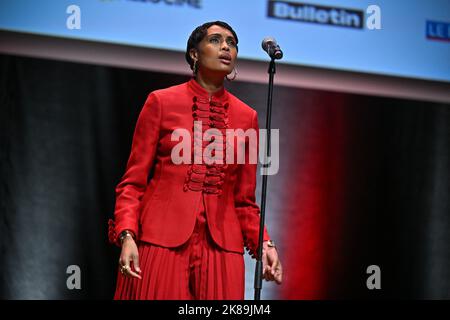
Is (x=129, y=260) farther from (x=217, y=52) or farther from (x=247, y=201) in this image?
(x=217, y=52)

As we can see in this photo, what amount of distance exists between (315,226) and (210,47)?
1.74m

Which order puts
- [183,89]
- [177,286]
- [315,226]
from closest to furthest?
1. [177,286]
2. [183,89]
3. [315,226]

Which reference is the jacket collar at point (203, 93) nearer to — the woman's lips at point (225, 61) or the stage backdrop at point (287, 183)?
the woman's lips at point (225, 61)

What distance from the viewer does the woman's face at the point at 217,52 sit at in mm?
2555

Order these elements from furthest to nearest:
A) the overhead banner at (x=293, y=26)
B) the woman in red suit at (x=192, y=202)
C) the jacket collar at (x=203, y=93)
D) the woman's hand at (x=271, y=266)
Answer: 1. the overhead banner at (x=293, y=26)
2. the jacket collar at (x=203, y=93)
3. the woman's hand at (x=271, y=266)
4. the woman in red suit at (x=192, y=202)

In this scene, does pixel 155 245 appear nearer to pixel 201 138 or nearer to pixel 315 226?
pixel 201 138

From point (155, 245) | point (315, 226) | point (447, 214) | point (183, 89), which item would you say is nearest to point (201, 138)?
point (183, 89)

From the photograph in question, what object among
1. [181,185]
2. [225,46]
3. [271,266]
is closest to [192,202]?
[181,185]

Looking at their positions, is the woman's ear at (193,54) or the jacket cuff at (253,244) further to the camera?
the woman's ear at (193,54)

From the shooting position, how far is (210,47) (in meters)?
2.57

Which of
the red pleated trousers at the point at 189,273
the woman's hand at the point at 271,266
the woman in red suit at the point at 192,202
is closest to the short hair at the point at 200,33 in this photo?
the woman in red suit at the point at 192,202

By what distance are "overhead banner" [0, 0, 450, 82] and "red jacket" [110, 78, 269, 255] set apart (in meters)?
1.17

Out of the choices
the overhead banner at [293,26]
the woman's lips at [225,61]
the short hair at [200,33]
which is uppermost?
the overhead banner at [293,26]

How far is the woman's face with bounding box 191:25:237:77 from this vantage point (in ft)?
8.38
